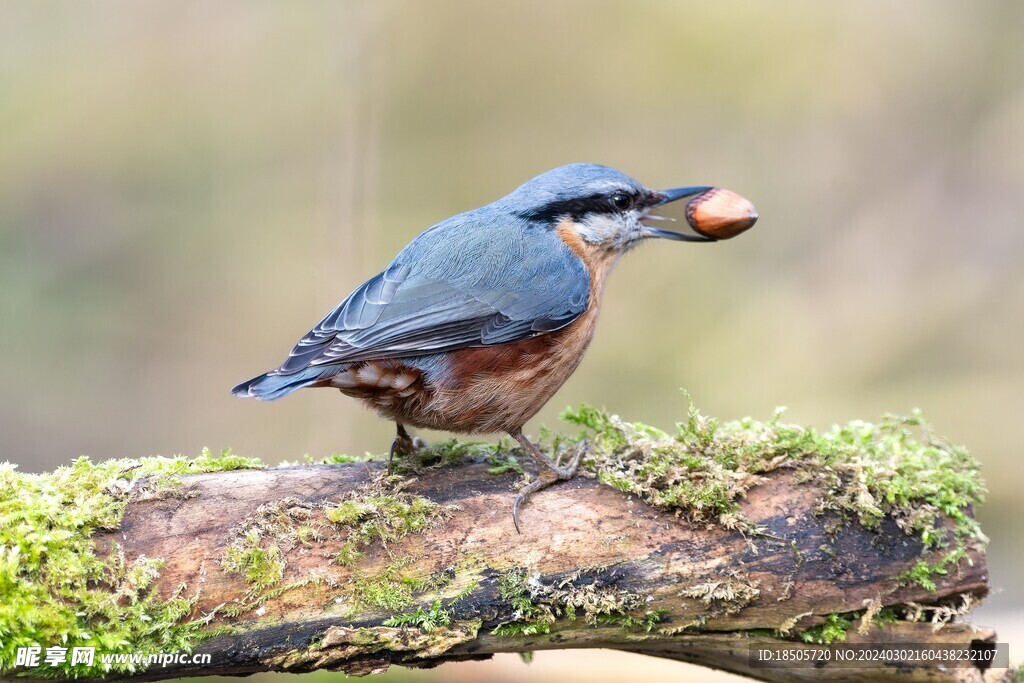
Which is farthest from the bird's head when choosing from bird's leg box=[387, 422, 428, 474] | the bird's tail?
the bird's tail

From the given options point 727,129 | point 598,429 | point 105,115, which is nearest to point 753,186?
point 727,129

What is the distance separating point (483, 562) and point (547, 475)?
20.4 inches

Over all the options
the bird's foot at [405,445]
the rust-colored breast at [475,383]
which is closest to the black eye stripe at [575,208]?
the rust-colored breast at [475,383]

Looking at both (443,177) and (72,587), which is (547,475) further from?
(443,177)

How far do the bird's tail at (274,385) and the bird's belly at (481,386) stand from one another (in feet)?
1.06

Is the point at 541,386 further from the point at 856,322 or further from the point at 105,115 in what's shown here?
the point at 105,115

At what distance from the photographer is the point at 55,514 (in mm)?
3008

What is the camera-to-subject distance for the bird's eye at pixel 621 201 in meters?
4.23

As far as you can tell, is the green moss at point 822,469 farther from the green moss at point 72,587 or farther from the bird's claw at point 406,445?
the green moss at point 72,587

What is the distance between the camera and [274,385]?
10.7 feet

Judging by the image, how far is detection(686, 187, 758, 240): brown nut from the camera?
13.6 ft

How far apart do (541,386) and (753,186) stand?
14.7 feet

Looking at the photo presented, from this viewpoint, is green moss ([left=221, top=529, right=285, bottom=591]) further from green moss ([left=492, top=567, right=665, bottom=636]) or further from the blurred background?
the blurred background

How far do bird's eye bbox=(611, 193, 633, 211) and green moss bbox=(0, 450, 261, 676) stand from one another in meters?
2.44
